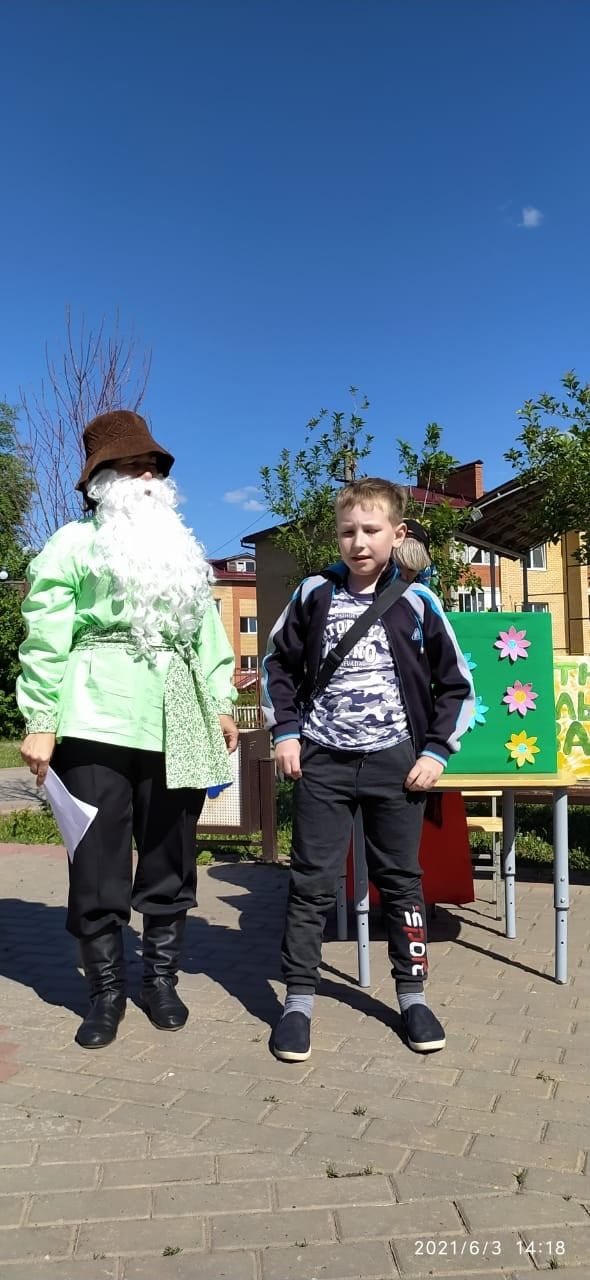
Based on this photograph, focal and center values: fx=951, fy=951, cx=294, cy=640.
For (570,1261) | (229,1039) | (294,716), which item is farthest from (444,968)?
(570,1261)

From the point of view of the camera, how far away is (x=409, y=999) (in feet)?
10.8

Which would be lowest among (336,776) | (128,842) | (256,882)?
(256,882)

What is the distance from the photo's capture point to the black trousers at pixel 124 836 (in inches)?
127

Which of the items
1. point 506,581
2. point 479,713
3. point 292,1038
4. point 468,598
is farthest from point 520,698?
point 506,581

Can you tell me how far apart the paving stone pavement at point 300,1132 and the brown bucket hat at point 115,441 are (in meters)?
2.01

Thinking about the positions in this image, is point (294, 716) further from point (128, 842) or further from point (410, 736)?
point (128, 842)

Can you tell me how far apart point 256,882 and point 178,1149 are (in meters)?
3.38

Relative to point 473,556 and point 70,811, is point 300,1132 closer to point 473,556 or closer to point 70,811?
point 70,811

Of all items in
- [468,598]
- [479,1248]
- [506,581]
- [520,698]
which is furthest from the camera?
[506,581]

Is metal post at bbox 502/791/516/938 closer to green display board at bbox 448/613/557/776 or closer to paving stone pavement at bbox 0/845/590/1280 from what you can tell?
paving stone pavement at bbox 0/845/590/1280

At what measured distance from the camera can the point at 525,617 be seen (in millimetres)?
3881

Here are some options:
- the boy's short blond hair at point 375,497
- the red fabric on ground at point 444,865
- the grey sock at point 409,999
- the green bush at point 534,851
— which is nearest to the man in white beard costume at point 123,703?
the boy's short blond hair at point 375,497
